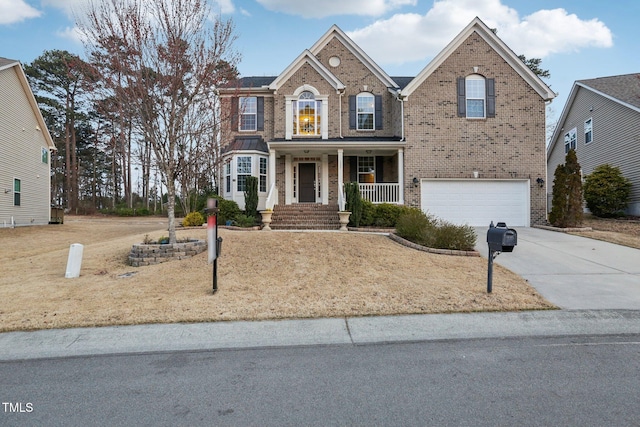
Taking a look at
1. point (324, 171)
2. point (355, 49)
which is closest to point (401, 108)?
point (355, 49)

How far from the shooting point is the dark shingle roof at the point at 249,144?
1604 cm

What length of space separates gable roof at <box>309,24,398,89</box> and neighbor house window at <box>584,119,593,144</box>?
1340 centimetres

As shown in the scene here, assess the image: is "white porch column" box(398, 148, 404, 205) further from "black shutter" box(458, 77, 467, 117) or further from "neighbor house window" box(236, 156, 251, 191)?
"neighbor house window" box(236, 156, 251, 191)

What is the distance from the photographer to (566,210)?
1389 cm

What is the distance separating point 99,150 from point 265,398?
43.2 m

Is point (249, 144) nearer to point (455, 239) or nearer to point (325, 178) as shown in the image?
point (325, 178)

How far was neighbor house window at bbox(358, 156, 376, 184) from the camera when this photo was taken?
17.3 m

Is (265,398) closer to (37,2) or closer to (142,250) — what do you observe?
(142,250)

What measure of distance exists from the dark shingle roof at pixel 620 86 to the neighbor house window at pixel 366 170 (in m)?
13.5

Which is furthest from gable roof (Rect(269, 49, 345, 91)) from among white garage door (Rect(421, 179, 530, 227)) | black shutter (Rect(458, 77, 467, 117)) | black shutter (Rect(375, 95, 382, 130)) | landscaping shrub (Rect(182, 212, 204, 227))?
landscaping shrub (Rect(182, 212, 204, 227))

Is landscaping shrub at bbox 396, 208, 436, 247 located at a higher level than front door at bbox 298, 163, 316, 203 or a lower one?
lower

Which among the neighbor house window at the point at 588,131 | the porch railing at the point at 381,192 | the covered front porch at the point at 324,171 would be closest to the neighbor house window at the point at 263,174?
the covered front porch at the point at 324,171

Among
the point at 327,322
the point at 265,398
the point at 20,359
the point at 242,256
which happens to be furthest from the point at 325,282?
the point at 20,359

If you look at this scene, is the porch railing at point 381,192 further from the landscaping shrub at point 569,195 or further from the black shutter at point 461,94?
the landscaping shrub at point 569,195
